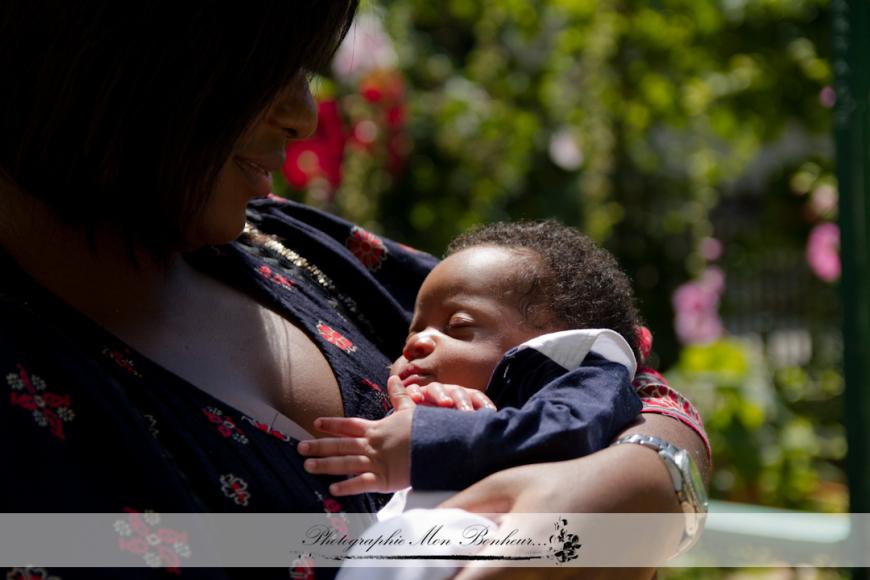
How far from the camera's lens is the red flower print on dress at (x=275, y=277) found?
175cm

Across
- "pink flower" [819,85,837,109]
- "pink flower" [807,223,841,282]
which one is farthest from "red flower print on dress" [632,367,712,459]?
"pink flower" [807,223,841,282]

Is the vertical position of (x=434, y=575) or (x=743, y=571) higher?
(x=434, y=575)

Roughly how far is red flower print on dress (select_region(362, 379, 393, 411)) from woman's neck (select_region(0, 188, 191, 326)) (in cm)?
32

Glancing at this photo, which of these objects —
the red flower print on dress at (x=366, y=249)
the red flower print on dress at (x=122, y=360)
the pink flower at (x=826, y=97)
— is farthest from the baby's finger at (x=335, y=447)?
the pink flower at (x=826, y=97)

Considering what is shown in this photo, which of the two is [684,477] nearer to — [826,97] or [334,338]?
[334,338]

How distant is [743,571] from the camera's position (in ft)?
13.5

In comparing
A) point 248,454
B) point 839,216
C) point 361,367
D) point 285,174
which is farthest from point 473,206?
point 248,454

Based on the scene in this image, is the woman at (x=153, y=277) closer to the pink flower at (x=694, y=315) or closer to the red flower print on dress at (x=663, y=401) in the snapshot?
the red flower print on dress at (x=663, y=401)

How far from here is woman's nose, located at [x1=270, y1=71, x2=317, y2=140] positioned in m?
1.54

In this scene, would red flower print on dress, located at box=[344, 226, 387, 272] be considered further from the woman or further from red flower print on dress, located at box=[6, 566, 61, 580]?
red flower print on dress, located at box=[6, 566, 61, 580]

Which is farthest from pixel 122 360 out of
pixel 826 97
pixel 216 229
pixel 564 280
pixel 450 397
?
pixel 826 97

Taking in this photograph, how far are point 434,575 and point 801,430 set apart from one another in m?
4.36

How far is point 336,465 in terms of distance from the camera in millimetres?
1394

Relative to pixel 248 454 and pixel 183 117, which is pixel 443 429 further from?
pixel 183 117
